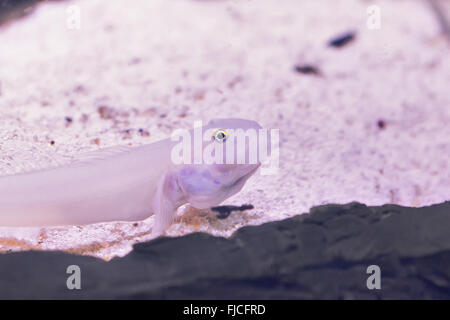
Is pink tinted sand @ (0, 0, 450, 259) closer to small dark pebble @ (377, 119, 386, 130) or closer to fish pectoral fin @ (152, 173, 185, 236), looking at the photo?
small dark pebble @ (377, 119, 386, 130)

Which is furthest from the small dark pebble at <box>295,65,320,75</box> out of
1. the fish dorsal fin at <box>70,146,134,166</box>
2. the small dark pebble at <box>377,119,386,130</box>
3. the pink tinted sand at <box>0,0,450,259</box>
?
the fish dorsal fin at <box>70,146,134,166</box>

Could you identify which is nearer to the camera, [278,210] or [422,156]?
[278,210]

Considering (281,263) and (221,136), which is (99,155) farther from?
(281,263)

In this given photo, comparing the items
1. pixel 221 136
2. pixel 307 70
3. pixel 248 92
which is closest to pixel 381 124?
pixel 307 70

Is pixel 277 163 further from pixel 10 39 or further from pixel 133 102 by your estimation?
pixel 10 39

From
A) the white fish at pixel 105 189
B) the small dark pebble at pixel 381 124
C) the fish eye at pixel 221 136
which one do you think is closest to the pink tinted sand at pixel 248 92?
the small dark pebble at pixel 381 124

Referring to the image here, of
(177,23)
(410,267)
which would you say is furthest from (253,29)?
(410,267)

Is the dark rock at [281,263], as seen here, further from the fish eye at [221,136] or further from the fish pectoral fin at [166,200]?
the fish eye at [221,136]
